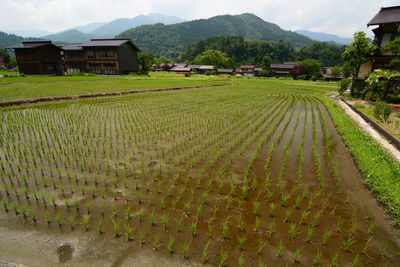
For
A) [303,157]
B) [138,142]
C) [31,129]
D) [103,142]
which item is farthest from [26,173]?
[303,157]

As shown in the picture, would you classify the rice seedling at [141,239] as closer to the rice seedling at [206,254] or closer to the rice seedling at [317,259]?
the rice seedling at [206,254]

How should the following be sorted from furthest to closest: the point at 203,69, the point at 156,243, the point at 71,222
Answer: the point at 203,69 → the point at 71,222 → the point at 156,243

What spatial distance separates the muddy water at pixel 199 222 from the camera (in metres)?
3.28

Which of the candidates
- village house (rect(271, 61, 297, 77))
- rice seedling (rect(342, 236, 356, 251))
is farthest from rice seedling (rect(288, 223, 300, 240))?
village house (rect(271, 61, 297, 77))

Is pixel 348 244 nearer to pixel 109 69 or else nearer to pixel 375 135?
pixel 375 135

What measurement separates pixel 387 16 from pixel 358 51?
5770 mm

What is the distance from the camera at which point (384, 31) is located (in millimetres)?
21250

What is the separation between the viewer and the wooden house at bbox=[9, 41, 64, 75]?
3481 centimetres

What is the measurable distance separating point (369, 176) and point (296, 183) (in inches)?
84.0

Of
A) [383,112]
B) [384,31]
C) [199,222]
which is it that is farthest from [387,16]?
[199,222]

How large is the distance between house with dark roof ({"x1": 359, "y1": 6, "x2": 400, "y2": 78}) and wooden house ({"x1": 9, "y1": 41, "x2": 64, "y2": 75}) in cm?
4742

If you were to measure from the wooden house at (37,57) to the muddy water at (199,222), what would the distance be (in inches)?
1576

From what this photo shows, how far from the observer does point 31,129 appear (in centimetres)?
898

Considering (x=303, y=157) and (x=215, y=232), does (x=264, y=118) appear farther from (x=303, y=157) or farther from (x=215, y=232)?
(x=215, y=232)
